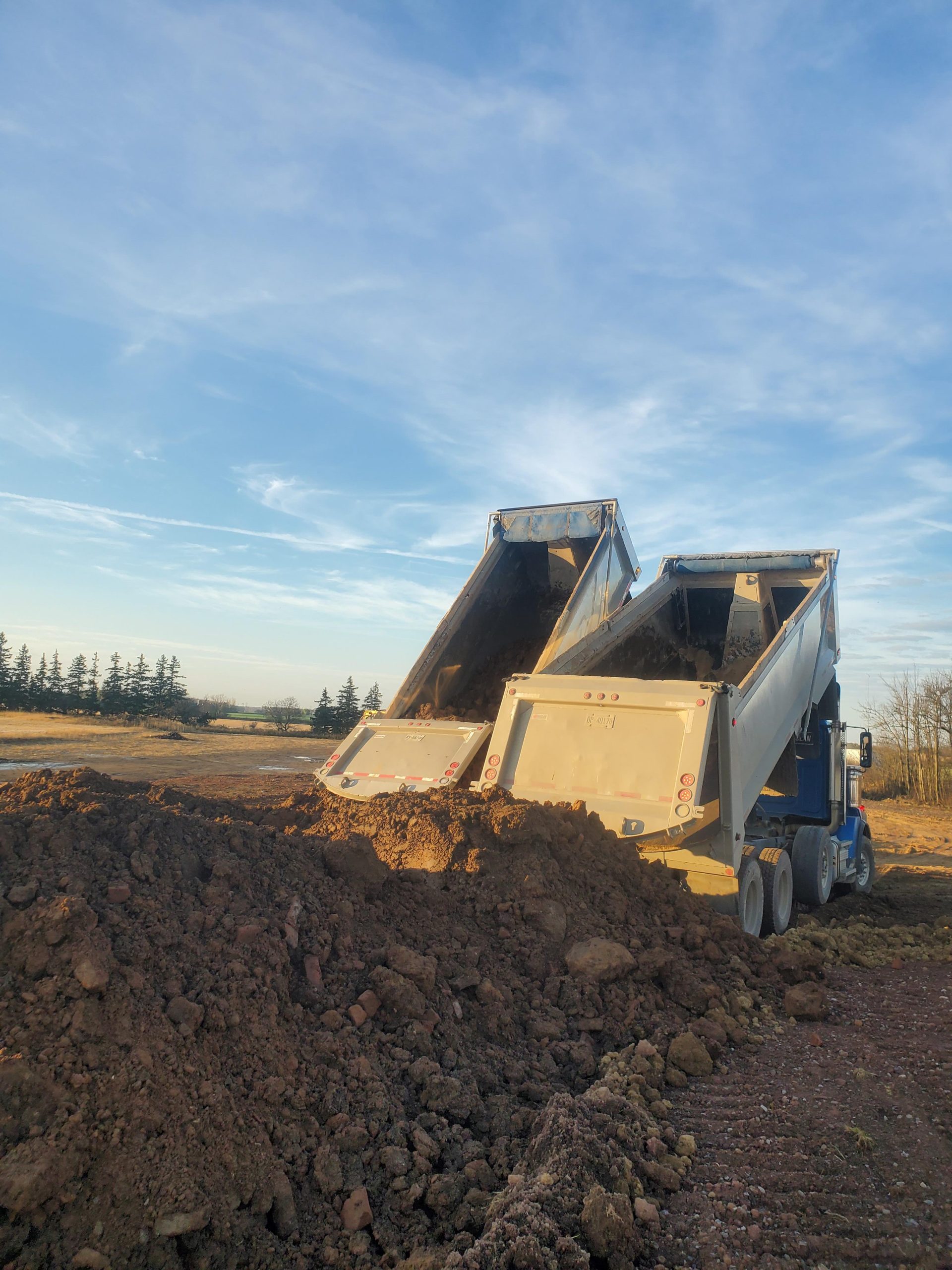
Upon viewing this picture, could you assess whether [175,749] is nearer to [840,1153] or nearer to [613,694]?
[613,694]

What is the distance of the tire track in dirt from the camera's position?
248 cm

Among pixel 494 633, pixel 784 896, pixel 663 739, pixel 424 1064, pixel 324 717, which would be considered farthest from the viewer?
pixel 324 717

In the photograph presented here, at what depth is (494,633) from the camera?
861 centimetres

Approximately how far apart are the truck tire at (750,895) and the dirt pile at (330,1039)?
0.61 meters

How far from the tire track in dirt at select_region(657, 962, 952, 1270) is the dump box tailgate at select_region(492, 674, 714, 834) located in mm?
1602

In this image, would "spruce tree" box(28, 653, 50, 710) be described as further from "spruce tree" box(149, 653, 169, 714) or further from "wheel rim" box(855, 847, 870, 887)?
"wheel rim" box(855, 847, 870, 887)

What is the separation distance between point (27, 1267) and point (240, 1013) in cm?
98

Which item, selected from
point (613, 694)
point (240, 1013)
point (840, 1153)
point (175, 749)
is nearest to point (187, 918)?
point (240, 1013)

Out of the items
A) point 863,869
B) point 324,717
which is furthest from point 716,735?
point 324,717

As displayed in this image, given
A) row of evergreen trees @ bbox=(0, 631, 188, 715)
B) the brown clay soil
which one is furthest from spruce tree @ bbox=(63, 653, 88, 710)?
the brown clay soil

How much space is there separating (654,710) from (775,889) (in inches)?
80.8

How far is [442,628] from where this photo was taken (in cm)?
783

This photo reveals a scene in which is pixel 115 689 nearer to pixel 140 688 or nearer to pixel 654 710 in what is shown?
pixel 140 688

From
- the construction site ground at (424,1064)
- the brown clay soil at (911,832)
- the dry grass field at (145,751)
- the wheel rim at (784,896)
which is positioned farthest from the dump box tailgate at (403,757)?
the brown clay soil at (911,832)
